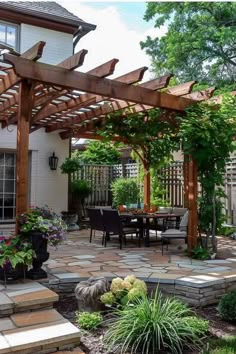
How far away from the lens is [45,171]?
1012 centimetres

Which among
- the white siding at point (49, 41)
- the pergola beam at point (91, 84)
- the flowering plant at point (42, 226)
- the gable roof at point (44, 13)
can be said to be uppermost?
the gable roof at point (44, 13)

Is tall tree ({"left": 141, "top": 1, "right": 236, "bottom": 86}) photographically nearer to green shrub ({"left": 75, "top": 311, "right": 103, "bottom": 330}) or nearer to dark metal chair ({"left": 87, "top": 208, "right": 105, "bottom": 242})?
dark metal chair ({"left": 87, "top": 208, "right": 105, "bottom": 242})

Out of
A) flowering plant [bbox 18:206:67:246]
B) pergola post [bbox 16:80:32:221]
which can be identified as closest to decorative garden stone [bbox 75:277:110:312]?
flowering plant [bbox 18:206:67:246]

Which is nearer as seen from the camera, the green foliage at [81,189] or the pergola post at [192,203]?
the pergola post at [192,203]

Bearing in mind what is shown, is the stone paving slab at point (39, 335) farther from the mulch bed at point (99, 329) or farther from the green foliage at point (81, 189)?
the green foliage at point (81, 189)

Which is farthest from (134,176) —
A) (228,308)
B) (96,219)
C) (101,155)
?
(228,308)

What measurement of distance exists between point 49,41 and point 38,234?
7.13 metres

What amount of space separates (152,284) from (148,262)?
105cm

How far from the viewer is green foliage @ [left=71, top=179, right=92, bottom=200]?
1080cm

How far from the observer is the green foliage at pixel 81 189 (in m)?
10.8

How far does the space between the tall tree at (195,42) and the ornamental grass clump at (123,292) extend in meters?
13.9

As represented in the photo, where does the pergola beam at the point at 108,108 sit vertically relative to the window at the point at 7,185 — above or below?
above

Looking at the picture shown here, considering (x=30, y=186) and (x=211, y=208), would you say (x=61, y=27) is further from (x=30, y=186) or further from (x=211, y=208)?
(x=211, y=208)

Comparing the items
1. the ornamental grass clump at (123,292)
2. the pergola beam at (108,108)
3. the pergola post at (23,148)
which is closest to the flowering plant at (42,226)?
the pergola post at (23,148)
